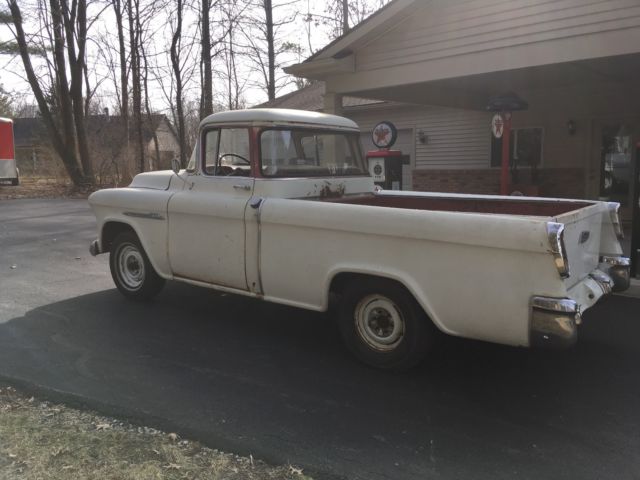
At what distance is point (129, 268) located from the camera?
6.09 meters

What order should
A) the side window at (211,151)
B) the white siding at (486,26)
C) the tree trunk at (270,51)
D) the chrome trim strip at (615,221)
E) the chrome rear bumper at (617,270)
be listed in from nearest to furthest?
the chrome rear bumper at (617,270) → the chrome trim strip at (615,221) → the side window at (211,151) → the white siding at (486,26) → the tree trunk at (270,51)

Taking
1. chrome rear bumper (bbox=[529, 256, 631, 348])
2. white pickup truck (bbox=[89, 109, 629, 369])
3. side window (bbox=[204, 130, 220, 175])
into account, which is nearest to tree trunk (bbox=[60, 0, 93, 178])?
white pickup truck (bbox=[89, 109, 629, 369])

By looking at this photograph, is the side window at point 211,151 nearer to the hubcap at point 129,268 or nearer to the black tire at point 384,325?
the hubcap at point 129,268

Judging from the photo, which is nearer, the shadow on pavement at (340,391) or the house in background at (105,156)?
the shadow on pavement at (340,391)

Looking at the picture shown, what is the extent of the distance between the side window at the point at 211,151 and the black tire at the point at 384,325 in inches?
75.2

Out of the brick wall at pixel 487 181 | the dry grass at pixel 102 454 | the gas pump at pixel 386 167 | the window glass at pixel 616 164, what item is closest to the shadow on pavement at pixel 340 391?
the dry grass at pixel 102 454

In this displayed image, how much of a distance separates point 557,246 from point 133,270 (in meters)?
4.42

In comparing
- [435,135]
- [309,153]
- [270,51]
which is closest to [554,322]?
[309,153]

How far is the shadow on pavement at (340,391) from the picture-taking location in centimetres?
307

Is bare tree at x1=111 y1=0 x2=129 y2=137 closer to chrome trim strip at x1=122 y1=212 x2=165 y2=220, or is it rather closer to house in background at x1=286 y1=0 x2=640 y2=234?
house in background at x1=286 y1=0 x2=640 y2=234

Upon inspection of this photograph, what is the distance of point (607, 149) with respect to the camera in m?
12.2

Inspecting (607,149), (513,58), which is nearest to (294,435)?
(513,58)

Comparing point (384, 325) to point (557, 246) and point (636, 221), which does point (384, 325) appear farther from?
point (636, 221)

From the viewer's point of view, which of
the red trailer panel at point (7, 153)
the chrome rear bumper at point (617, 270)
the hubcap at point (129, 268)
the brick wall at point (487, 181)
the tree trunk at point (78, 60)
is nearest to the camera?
the chrome rear bumper at point (617, 270)
